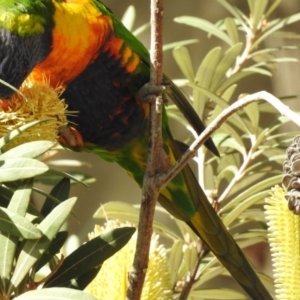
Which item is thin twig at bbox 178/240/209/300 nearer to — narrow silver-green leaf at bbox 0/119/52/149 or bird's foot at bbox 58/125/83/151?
bird's foot at bbox 58/125/83/151

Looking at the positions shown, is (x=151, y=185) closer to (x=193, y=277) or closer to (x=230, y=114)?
(x=230, y=114)

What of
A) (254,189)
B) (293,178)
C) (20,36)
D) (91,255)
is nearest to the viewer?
(293,178)

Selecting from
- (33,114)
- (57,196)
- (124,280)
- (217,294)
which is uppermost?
(33,114)

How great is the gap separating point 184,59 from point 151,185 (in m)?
0.47

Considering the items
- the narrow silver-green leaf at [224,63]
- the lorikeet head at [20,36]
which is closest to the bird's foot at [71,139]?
the lorikeet head at [20,36]

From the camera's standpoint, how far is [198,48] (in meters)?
2.22

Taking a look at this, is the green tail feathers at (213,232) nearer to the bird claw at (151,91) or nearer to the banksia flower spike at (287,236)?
the bird claw at (151,91)

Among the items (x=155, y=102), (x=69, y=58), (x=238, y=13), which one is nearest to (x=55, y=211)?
(x=155, y=102)

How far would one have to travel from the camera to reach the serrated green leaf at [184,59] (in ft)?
3.67

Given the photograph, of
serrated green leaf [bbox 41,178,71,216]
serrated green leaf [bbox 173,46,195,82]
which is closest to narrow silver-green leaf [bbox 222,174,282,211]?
serrated green leaf [bbox 173,46,195,82]

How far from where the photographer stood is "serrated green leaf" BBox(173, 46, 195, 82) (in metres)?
1.12

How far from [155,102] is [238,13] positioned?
598mm

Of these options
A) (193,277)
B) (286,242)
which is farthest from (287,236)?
(193,277)

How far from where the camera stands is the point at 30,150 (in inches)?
23.1
